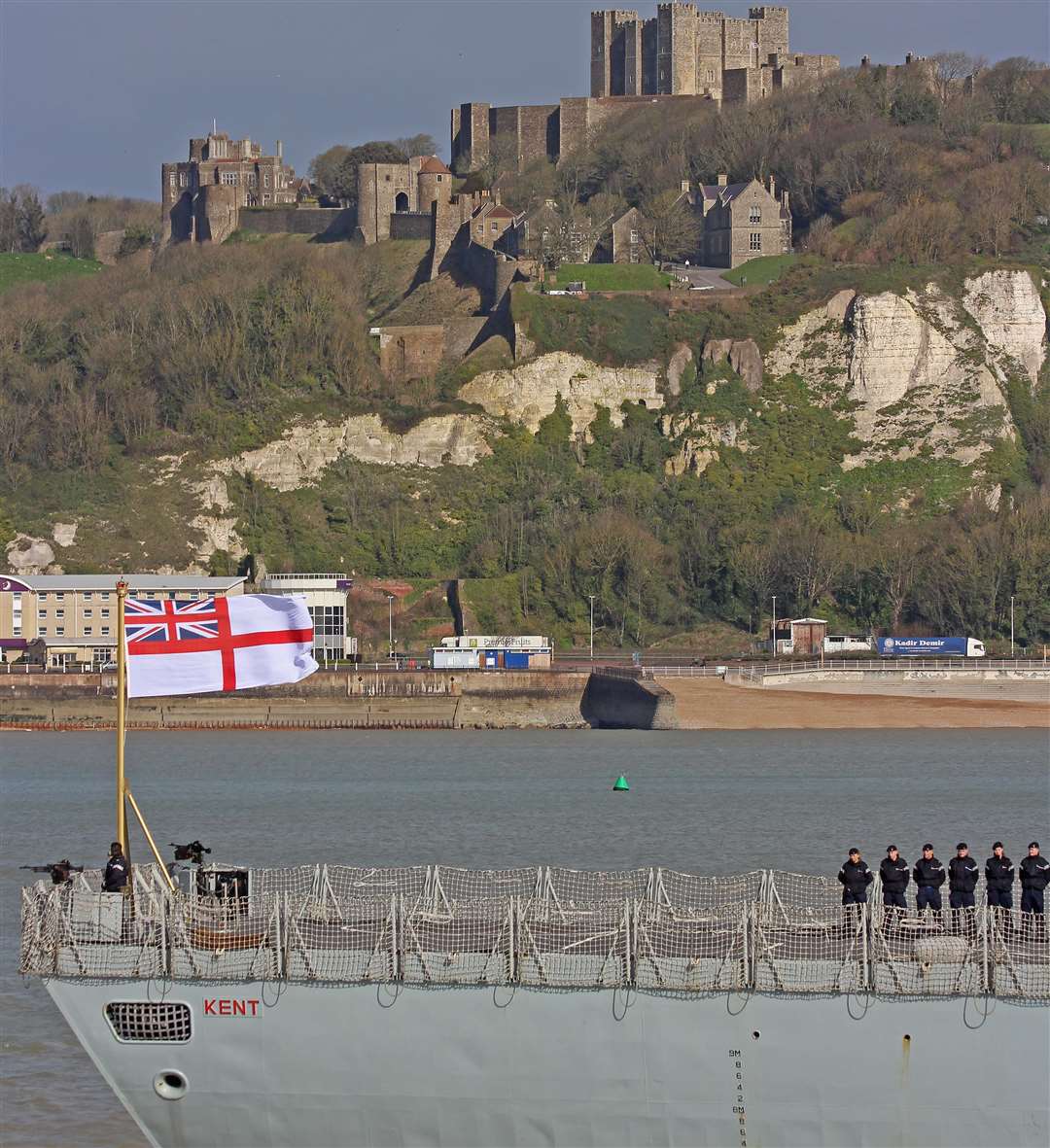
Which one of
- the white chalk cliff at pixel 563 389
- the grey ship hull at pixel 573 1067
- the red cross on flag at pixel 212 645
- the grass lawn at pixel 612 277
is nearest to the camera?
the grey ship hull at pixel 573 1067

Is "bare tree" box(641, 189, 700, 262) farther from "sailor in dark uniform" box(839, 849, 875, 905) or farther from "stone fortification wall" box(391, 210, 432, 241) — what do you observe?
"sailor in dark uniform" box(839, 849, 875, 905)

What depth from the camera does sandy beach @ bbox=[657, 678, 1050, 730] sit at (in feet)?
349

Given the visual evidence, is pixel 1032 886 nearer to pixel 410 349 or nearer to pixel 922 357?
pixel 922 357

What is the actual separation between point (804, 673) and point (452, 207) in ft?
199

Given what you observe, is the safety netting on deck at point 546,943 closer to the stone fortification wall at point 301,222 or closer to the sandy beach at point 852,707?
the sandy beach at point 852,707

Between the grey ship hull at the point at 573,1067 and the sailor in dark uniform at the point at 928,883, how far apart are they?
2095mm

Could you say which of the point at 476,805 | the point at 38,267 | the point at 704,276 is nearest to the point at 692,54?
the point at 704,276

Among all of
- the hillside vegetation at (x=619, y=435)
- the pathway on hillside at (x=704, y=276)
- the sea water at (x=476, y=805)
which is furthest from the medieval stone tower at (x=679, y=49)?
the sea water at (x=476, y=805)

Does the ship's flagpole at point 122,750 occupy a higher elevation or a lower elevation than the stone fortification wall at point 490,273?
lower

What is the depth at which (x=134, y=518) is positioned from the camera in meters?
134

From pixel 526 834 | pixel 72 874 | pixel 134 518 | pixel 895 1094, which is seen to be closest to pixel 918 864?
pixel 895 1094

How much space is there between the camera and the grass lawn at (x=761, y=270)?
153000mm

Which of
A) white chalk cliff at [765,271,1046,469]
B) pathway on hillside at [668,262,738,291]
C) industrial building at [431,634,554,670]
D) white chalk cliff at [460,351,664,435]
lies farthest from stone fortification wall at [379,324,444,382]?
industrial building at [431,634,554,670]

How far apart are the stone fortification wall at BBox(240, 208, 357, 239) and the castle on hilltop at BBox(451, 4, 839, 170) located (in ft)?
38.5
